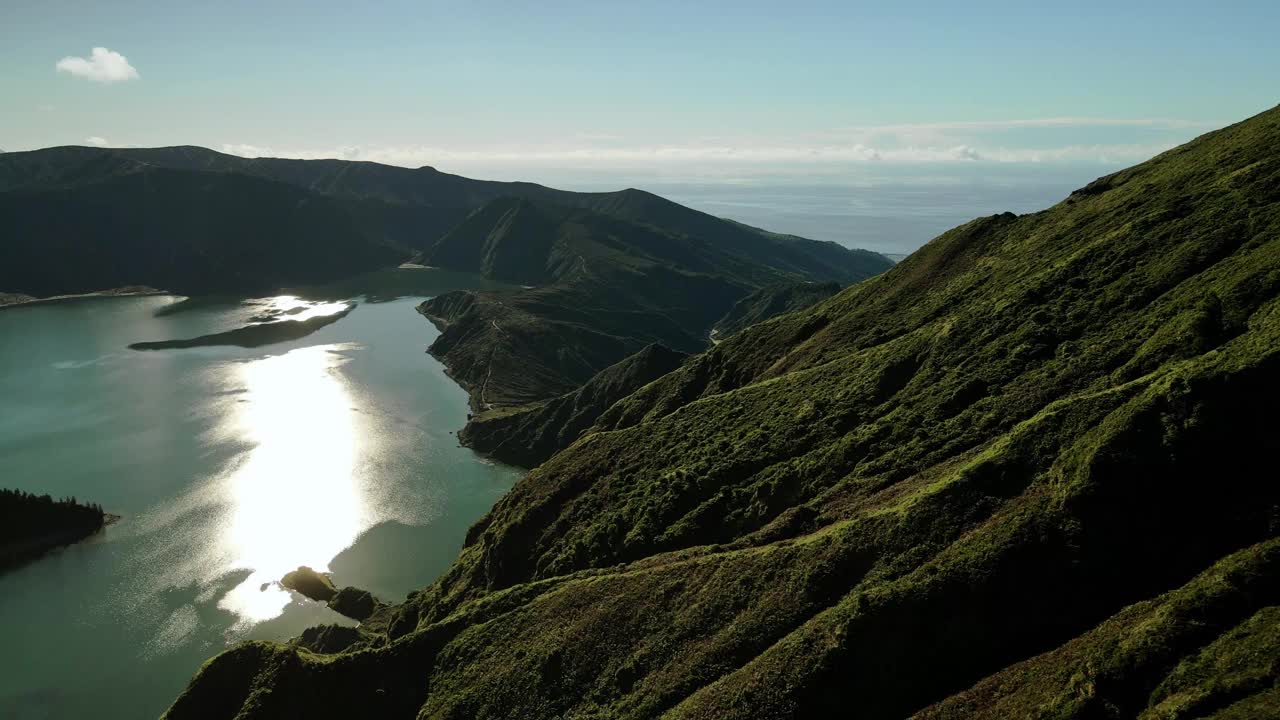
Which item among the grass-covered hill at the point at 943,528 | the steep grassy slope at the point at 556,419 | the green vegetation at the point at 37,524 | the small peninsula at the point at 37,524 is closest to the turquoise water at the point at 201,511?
the small peninsula at the point at 37,524

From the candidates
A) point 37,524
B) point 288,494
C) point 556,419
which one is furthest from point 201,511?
point 556,419

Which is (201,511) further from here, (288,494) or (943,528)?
(943,528)

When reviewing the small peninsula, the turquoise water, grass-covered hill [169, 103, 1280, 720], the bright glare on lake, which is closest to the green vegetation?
the small peninsula

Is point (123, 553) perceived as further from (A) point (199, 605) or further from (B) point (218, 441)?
(B) point (218, 441)

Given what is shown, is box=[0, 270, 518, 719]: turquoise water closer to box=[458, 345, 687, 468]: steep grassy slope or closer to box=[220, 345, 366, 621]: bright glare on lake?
box=[220, 345, 366, 621]: bright glare on lake

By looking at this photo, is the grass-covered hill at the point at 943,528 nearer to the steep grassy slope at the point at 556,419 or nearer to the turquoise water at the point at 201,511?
the turquoise water at the point at 201,511

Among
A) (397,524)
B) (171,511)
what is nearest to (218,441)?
(171,511)
